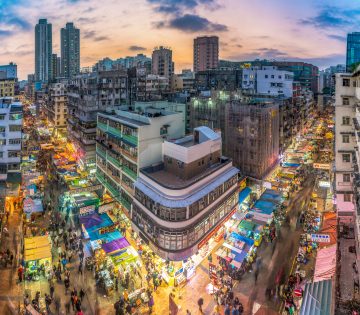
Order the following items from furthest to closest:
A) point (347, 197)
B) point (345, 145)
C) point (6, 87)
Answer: point (6, 87), point (347, 197), point (345, 145)

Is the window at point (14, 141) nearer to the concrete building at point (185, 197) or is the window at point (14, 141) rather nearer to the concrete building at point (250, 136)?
the concrete building at point (185, 197)

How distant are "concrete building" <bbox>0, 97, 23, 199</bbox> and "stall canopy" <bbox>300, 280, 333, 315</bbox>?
37.8 metres

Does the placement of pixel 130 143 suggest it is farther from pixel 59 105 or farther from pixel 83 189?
pixel 59 105

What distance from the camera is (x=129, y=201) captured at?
34719 millimetres

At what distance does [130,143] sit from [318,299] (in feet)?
77.0

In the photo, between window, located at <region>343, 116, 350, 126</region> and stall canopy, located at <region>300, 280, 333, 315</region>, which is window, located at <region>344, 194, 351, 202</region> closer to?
window, located at <region>343, 116, 350, 126</region>

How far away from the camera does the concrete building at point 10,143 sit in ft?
137

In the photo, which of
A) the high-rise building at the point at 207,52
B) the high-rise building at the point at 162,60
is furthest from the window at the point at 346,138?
the high-rise building at the point at 207,52

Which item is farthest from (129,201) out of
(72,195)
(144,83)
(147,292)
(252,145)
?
(144,83)

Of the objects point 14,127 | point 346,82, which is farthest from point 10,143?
point 346,82

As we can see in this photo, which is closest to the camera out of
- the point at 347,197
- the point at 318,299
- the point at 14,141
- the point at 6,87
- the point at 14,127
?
the point at 318,299

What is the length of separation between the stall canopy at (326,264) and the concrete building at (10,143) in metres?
38.0

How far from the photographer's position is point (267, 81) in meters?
80.6

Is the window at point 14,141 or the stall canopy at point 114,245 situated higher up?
the window at point 14,141
